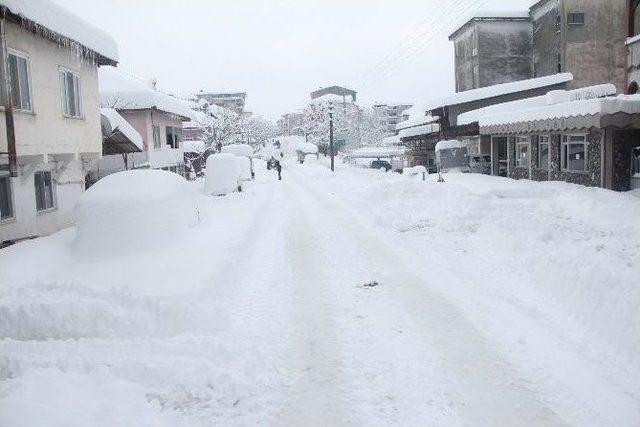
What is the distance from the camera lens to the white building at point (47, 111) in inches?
480

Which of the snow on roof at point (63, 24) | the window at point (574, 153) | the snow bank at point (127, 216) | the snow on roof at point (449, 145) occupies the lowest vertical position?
the snow bank at point (127, 216)

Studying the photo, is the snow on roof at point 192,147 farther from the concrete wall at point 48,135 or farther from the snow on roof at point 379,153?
the concrete wall at point 48,135

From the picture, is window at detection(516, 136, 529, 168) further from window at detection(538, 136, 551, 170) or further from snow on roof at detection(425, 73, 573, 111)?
snow on roof at detection(425, 73, 573, 111)

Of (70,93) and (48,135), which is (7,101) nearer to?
(48,135)

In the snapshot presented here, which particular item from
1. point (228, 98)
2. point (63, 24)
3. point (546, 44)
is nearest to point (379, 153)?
Result: point (546, 44)

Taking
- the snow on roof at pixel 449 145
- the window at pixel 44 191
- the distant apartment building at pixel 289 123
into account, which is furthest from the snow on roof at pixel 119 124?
the distant apartment building at pixel 289 123

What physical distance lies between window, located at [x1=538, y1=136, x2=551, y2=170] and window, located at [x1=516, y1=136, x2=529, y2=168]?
1.08 m

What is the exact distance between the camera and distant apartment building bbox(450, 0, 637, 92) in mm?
33812

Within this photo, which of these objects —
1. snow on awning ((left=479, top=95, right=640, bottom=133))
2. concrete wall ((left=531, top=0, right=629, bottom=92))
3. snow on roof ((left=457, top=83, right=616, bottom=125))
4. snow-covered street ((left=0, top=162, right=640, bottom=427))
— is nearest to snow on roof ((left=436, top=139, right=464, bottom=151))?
snow on roof ((left=457, top=83, right=616, bottom=125))

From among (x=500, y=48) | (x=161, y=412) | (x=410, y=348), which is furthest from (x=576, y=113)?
(x=500, y=48)

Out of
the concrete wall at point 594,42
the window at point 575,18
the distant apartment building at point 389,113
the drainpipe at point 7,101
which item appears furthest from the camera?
the distant apartment building at point 389,113

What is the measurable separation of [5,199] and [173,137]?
2009cm

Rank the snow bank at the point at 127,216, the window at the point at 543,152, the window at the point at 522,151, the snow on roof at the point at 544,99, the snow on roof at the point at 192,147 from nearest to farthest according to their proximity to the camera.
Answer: the snow bank at the point at 127,216 < the window at the point at 543,152 < the snow on roof at the point at 544,99 < the window at the point at 522,151 < the snow on roof at the point at 192,147

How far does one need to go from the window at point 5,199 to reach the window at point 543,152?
2053 centimetres
